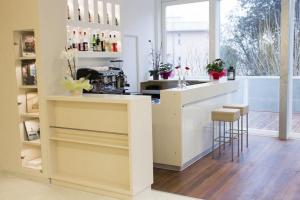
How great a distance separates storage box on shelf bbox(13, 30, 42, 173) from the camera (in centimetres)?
402

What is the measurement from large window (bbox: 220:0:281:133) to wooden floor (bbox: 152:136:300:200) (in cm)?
134

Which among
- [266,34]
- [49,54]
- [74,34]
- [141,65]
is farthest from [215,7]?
[49,54]

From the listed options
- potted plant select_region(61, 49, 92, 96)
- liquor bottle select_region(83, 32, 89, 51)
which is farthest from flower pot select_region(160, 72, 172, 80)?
potted plant select_region(61, 49, 92, 96)

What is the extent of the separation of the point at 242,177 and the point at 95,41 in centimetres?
312

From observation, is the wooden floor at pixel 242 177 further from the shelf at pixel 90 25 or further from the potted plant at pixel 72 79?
the shelf at pixel 90 25

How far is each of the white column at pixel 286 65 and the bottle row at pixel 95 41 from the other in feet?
9.50

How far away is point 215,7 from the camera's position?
682 centimetres

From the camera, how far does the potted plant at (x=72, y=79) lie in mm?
3771

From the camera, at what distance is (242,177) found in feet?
13.8

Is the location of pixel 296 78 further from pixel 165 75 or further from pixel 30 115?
pixel 30 115

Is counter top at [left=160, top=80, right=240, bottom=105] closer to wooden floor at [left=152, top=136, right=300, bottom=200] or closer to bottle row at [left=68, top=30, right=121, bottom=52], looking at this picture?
wooden floor at [left=152, top=136, right=300, bottom=200]

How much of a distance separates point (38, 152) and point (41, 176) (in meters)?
0.39

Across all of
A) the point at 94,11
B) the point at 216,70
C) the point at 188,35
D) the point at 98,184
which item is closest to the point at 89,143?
the point at 98,184

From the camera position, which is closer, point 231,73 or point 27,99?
point 27,99
